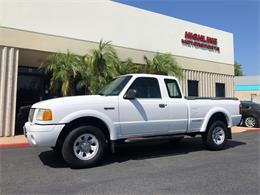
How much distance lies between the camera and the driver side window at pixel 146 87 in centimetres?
670

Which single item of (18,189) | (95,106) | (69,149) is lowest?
(18,189)

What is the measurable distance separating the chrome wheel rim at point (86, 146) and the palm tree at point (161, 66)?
8.82 metres

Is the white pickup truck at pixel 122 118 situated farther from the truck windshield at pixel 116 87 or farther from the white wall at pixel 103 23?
the white wall at pixel 103 23

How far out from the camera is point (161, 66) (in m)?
14.2

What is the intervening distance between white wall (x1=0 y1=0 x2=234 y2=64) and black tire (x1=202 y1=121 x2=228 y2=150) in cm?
793

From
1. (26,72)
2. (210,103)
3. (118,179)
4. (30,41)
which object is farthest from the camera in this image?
(26,72)

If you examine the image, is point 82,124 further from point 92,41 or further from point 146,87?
point 92,41

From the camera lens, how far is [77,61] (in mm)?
11914

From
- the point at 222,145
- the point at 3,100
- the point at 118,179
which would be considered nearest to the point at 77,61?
the point at 3,100

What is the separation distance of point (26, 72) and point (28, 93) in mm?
1108

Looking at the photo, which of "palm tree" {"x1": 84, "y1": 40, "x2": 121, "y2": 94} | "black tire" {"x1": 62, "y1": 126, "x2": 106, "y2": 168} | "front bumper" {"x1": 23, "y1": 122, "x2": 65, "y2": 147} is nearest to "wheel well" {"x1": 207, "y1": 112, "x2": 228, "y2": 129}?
"black tire" {"x1": 62, "y1": 126, "x2": 106, "y2": 168}

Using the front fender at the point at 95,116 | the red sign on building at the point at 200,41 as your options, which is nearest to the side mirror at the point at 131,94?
the front fender at the point at 95,116

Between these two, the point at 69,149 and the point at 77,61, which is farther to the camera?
the point at 77,61

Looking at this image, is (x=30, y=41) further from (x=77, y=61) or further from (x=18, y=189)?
(x=18, y=189)
